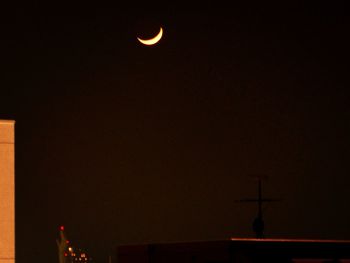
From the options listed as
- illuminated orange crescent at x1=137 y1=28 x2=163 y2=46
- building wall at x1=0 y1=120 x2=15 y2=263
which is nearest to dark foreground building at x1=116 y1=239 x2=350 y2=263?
building wall at x1=0 y1=120 x2=15 y2=263

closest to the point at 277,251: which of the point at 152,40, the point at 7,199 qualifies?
the point at 7,199

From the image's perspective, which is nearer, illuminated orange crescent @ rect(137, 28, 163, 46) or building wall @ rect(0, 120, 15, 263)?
building wall @ rect(0, 120, 15, 263)

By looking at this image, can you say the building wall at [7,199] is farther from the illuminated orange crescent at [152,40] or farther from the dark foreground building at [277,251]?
the dark foreground building at [277,251]

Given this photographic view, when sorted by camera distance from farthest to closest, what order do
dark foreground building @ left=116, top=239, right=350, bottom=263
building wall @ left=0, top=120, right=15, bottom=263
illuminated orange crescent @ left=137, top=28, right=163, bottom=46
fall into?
1. illuminated orange crescent @ left=137, top=28, right=163, bottom=46
2. building wall @ left=0, top=120, right=15, bottom=263
3. dark foreground building @ left=116, top=239, right=350, bottom=263

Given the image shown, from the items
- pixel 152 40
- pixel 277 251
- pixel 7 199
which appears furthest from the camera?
pixel 152 40

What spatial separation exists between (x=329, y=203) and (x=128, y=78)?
226cm

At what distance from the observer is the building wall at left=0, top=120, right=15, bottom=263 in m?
5.93

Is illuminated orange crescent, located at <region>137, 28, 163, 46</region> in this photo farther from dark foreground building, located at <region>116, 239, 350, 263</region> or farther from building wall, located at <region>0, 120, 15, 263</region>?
dark foreground building, located at <region>116, 239, 350, 263</region>

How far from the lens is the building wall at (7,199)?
5.93 metres

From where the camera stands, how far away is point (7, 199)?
601cm

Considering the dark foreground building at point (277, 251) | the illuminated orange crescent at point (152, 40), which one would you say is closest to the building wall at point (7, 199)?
the illuminated orange crescent at point (152, 40)

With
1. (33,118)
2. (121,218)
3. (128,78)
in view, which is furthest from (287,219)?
(33,118)

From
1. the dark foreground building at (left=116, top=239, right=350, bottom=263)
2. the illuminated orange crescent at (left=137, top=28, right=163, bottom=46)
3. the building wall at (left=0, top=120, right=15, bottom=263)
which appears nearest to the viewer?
the dark foreground building at (left=116, top=239, right=350, bottom=263)

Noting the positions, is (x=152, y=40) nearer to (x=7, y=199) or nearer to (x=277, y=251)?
(x=7, y=199)
